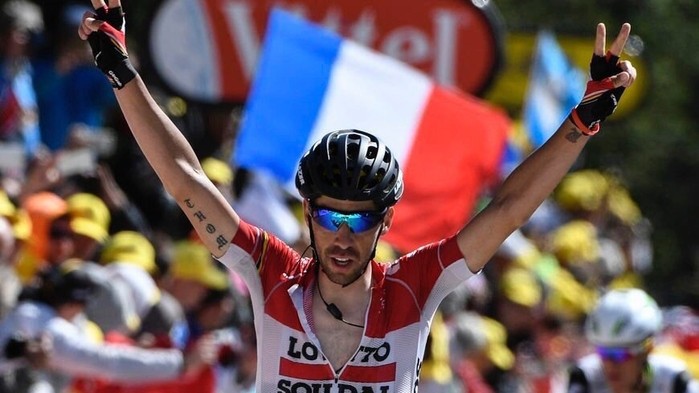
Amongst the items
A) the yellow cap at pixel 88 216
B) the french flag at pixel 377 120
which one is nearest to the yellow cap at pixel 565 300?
the french flag at pixel 377 120

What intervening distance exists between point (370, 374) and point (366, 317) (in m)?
0.19

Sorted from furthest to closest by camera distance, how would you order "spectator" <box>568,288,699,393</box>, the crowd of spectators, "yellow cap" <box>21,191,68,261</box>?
"yellow cap" <box>21,191,68,261</box> < the crowd of spectators < "spectator" <box>568,288,699,393</box>

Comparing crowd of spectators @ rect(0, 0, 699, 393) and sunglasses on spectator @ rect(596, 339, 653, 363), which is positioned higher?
crowd of spectators @ rect(0, 0, 699, 393)

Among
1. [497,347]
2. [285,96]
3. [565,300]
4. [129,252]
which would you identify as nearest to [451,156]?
[285,96]

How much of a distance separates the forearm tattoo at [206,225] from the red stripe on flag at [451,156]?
17.2 feet

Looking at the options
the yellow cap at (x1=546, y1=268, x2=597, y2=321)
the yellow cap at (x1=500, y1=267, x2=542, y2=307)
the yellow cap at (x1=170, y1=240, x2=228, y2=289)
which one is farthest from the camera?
the yellow cap at (x1=546, y1=268, x2=597, y2=321)

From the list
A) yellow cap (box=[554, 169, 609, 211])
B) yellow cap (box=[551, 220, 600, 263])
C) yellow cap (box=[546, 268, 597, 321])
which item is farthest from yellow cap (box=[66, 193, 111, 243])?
yellow cap (box=[554, 169, 609, 211])

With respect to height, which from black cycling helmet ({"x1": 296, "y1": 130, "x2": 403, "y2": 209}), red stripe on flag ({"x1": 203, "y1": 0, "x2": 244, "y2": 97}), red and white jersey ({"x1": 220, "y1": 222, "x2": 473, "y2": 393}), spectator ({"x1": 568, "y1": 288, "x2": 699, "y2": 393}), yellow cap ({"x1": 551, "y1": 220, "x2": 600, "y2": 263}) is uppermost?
yellow cap ({"x1": 551, "y1": 220, "x2": 600, "y2": 263})

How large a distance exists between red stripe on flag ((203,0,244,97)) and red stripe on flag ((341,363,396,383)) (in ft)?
23.6

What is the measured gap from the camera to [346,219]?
542cm

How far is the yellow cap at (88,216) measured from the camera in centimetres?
945

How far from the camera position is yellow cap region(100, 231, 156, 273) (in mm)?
9703

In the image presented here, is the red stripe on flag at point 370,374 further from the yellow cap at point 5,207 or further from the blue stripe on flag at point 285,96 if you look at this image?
the blue stripe on flag at point 285,96

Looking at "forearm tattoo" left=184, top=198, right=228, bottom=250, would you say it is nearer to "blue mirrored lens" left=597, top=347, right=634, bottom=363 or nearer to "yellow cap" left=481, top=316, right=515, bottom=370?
"blue mirrored lens" left=597, top=347, right=634, bottom=363
